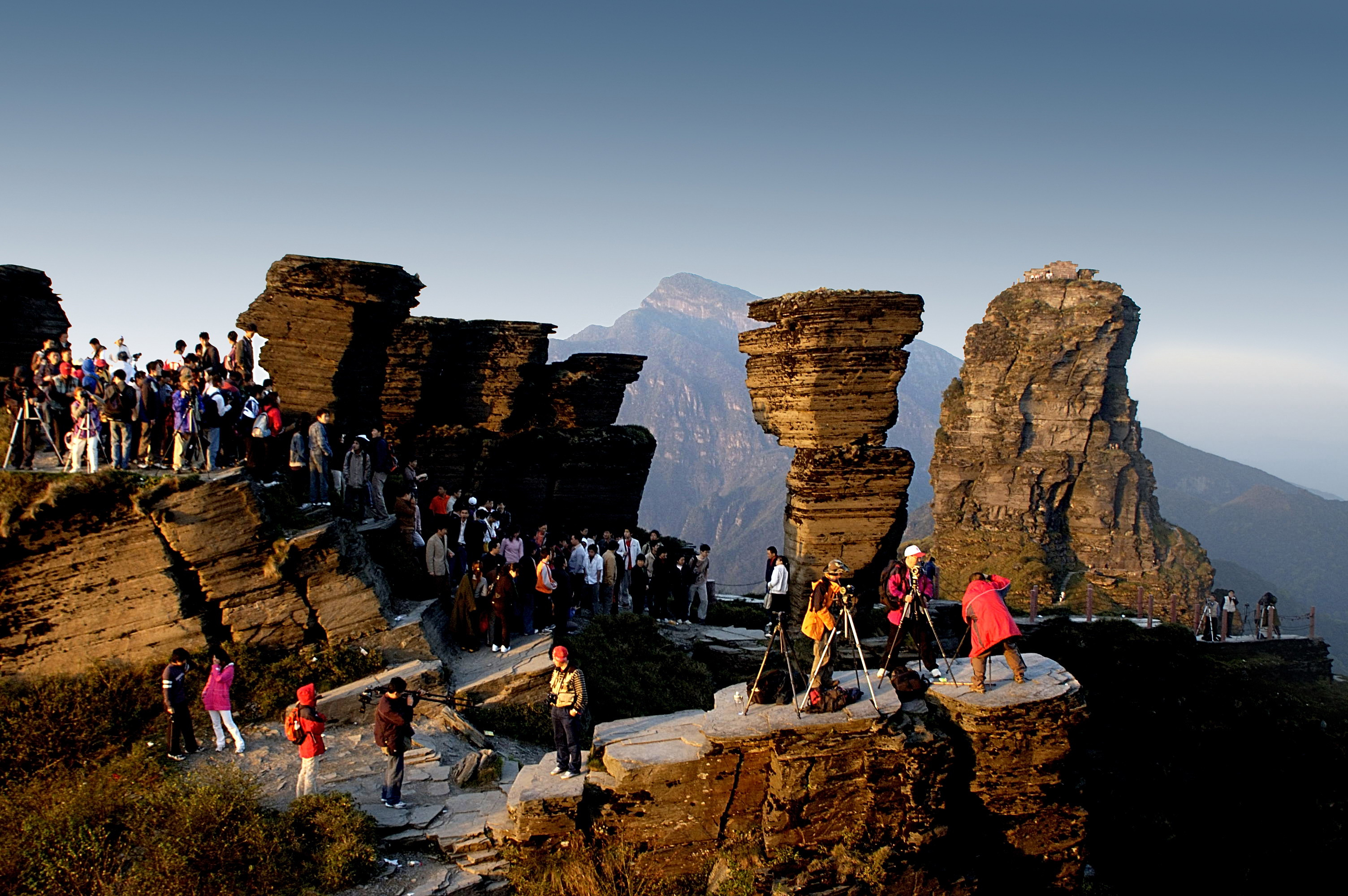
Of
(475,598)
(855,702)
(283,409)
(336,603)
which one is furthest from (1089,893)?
(283,409)

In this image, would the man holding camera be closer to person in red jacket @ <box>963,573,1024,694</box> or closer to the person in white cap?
the person in white cap

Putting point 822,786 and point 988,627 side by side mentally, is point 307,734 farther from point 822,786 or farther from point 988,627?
point 988,627

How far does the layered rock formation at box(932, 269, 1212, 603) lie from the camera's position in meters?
68.3

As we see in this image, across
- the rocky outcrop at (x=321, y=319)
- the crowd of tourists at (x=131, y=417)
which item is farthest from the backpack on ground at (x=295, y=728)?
the rocky outcrop at (x=321, y=319)

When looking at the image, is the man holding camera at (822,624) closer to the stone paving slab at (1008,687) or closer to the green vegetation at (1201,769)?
the stone paving slab at (1008,687)

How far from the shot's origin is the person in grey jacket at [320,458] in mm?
14359

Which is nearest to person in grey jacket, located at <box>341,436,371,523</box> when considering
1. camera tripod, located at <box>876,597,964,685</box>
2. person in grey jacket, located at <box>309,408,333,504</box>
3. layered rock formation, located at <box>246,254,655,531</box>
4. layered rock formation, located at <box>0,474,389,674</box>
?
person in grey jacket, located at <box>309,408,333,504</box>

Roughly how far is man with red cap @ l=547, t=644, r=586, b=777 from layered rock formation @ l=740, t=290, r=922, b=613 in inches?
333

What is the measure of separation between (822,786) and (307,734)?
6.39 meters

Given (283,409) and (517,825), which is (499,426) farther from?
(517,825)

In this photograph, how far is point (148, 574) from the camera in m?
12.4

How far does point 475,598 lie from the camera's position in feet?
47.8

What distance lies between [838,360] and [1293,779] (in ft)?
42.5

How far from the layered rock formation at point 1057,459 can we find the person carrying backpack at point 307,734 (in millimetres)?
64769
